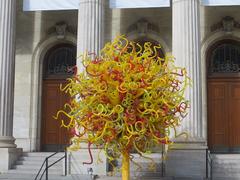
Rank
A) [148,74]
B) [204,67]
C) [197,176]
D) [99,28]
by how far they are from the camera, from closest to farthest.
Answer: [148,74] → [197,176] → [99,28] → [204,67]

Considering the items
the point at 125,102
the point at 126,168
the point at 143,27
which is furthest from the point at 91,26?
the point at 126,168

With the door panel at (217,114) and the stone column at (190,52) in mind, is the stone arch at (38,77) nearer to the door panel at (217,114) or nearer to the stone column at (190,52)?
the stone column at (190,52)

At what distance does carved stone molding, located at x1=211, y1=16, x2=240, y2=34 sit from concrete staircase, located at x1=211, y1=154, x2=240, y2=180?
5540mm

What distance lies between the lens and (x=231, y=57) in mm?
20141

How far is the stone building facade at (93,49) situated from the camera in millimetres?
17391

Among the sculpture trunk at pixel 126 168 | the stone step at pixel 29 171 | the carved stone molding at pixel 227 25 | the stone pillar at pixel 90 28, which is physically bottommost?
the stone step at pixel 29 171

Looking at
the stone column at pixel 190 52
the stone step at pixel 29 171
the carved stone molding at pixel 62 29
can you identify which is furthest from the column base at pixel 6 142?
the stone column at pixel 190 52

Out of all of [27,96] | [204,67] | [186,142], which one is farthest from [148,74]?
[27,96]

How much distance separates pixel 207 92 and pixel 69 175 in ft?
23.4

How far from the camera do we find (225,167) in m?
16.3

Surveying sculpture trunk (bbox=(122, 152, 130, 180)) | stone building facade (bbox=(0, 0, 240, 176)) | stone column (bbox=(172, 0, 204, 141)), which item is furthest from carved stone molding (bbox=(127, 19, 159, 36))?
sculpture trunk (bbox=(122, 152, 130, 180))

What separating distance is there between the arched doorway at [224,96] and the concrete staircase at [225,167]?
2916 mm

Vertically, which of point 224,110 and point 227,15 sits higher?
point 227,15

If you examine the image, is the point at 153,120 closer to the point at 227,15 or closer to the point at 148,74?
the point at 148,74
